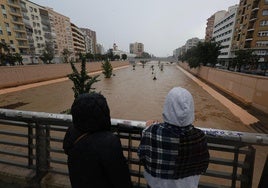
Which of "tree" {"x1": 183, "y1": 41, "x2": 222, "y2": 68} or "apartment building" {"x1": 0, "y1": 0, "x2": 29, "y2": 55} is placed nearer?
"tree" {"x1": 183, "y1": 41, "x2": 222, "y2": 68}

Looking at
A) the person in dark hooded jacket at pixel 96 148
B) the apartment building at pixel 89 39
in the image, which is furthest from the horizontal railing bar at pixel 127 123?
the apartment building at pixel 89 39

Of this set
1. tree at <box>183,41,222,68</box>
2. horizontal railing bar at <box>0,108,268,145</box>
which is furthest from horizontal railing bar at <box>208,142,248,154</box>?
tree at <box>183,41,222,68</box>

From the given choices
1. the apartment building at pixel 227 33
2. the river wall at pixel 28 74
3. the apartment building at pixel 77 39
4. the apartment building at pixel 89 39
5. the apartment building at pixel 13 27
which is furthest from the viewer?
the apartment building at pixel 89 39

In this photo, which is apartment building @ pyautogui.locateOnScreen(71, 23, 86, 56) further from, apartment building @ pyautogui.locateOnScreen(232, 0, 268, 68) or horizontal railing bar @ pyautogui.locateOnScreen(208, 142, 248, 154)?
horizontal railing bar @ pyautogui.locateOnScreen(208, 142, 248, 154)

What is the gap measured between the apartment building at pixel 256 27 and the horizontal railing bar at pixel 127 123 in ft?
144

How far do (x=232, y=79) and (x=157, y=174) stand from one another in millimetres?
15657

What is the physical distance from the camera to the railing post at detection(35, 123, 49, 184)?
209 centimetres

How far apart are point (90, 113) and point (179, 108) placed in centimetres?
61

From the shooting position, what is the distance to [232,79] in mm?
14406

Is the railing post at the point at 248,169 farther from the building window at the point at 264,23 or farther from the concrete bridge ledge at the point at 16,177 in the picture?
the building window at the point at 264,23

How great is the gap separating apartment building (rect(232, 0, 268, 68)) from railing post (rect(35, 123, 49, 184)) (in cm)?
4481

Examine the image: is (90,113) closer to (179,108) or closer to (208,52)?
(179,108)

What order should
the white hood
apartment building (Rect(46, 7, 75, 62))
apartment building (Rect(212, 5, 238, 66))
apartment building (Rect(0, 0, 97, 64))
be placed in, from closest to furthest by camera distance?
the white hood < apartment building (Rect(0, 0, 97, 64)) < apartment building (Rect(212, 5, 238, 66)) < apartment building (Rect(46, 7, 75, 62))

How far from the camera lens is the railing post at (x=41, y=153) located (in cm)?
209
